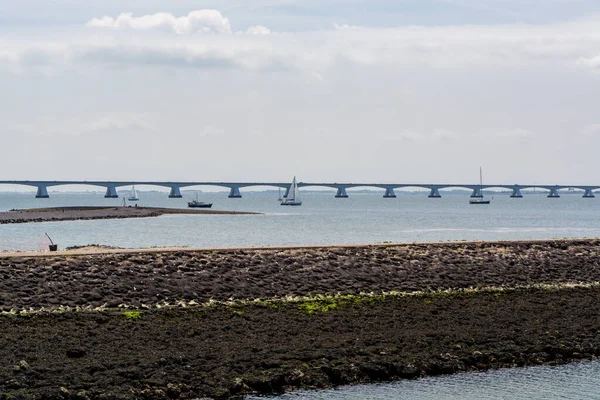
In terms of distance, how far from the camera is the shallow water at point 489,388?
63.8ft

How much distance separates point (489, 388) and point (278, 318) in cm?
834

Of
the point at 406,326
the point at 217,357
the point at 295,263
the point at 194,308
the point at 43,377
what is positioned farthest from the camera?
the point at 295,263

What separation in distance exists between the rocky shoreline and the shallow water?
496 mm

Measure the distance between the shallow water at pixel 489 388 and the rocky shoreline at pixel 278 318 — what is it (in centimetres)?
50

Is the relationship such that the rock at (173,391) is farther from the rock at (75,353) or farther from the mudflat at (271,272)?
the mudflat at (271,272)

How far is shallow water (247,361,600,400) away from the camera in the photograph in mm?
19453

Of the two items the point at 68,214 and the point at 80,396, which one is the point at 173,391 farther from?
the point at 68,214

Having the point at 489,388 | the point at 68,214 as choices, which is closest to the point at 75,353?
the point at 489,388

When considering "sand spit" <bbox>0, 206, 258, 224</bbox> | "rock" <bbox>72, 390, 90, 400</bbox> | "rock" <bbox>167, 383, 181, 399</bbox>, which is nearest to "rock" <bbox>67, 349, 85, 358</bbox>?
"rock" <bbox>72, 390, 90, 400</bbox>

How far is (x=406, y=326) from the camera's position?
85.2 ft

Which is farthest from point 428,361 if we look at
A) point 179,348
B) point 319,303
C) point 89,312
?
point 89,312

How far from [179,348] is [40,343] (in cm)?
357

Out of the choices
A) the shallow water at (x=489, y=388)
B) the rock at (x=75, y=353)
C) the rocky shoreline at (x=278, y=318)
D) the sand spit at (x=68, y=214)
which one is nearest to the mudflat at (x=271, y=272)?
the rocky shoreline at (x=278, y=318)

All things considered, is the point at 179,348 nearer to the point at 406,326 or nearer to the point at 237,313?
the point at 237,313
